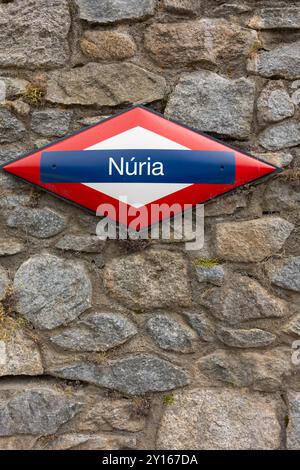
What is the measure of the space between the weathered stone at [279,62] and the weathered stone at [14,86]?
0.95 m

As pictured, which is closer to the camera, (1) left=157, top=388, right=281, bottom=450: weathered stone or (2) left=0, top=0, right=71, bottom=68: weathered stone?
(1) left=157, top=388, right=281, bottom=450: weathered stone

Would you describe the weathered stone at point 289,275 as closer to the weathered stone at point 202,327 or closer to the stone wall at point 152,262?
the stone wall at point 152,262

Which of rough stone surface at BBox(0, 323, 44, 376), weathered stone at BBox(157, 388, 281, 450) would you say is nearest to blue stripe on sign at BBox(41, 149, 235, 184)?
rough stone surface at BBox(0, 323, 44, 376)

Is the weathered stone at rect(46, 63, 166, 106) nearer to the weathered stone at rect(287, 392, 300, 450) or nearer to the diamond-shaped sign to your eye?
the diamond-shaped sign

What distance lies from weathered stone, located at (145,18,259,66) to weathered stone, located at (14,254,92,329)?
97 cm

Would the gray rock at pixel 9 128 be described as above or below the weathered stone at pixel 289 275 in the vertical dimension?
above

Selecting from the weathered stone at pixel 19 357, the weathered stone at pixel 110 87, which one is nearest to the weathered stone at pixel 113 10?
the weathered stone at pixel 110 87

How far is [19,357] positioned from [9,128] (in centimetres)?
96

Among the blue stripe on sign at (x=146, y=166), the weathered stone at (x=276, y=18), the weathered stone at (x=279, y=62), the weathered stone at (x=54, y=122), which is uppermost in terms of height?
the weathered stone at (x=276, y=18)

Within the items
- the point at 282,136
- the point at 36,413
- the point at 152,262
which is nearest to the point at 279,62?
the point at 282,136

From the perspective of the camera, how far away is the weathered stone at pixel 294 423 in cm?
188

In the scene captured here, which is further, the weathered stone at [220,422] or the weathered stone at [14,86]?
the weathered stone at [14,86]

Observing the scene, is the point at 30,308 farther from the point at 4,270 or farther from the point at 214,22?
the point at 214,22

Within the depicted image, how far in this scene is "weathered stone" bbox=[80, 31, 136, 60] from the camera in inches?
77.6
